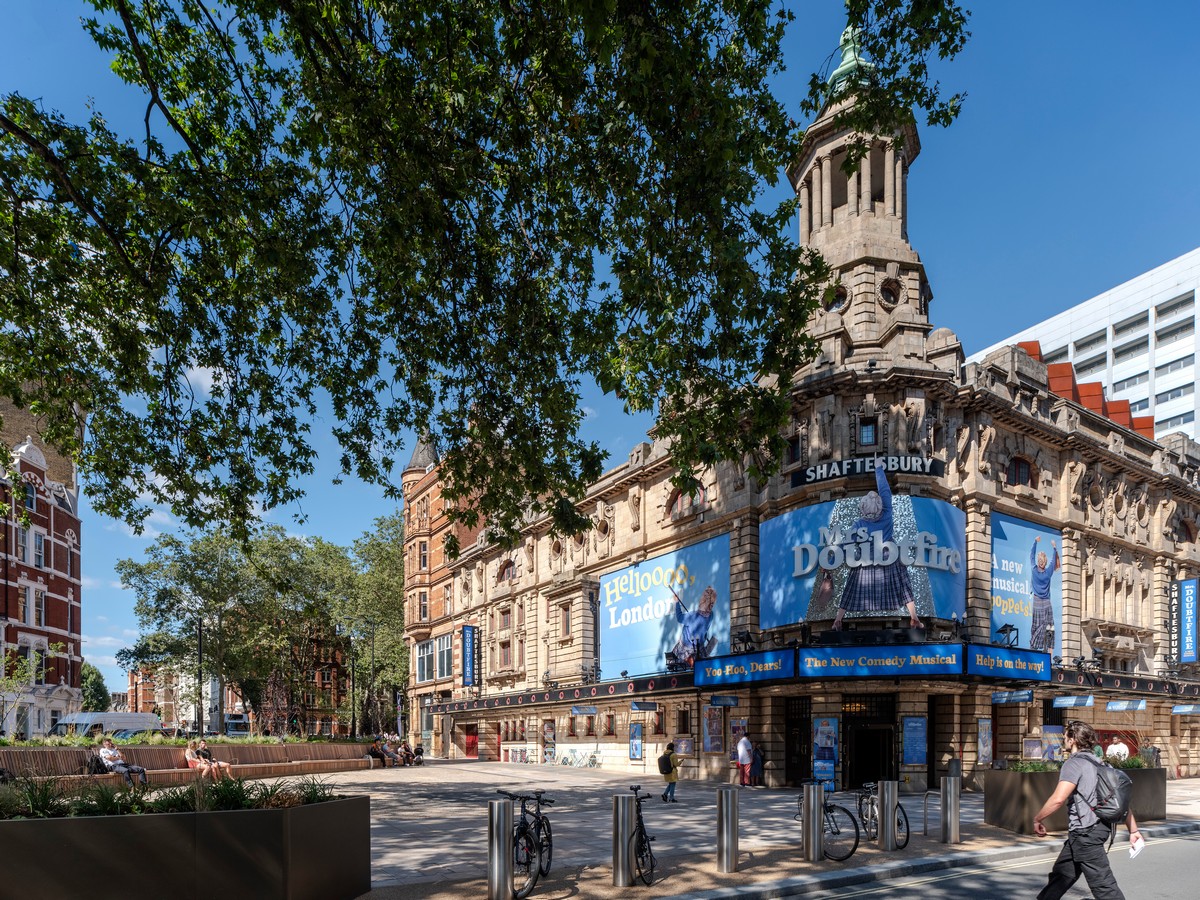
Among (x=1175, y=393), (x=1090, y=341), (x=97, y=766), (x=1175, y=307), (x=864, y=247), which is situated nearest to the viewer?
(x=97, y=766)

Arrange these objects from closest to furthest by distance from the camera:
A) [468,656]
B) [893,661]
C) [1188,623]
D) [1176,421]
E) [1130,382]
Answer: [893,661] → [1188,623] → [468,656] → [1176,421] → [1130,382]

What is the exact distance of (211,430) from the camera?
47.0ft

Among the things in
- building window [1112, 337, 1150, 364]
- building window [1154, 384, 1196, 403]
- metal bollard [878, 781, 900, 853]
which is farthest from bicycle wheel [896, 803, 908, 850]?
building window [1112, 337, 1150, 364]

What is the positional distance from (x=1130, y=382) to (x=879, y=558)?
69242 millimetres

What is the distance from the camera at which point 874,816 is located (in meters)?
13.1

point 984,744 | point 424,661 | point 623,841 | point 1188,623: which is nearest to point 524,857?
point 623,841

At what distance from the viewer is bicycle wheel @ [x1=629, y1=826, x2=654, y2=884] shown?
1024 centimetres

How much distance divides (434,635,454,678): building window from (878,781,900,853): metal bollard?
43.1 metres

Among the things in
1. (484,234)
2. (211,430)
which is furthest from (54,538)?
(484,234)

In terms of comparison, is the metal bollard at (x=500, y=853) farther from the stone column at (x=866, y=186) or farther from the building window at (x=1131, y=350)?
the building window at (x=1131, y=350)

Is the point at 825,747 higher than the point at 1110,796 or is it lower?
lower

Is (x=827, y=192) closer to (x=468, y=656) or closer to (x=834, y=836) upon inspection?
(x=834, y=836)

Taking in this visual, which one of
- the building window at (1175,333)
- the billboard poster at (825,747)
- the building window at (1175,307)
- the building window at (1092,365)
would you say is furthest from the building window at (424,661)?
the building window at (1175,307)

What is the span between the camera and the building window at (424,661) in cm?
5762
